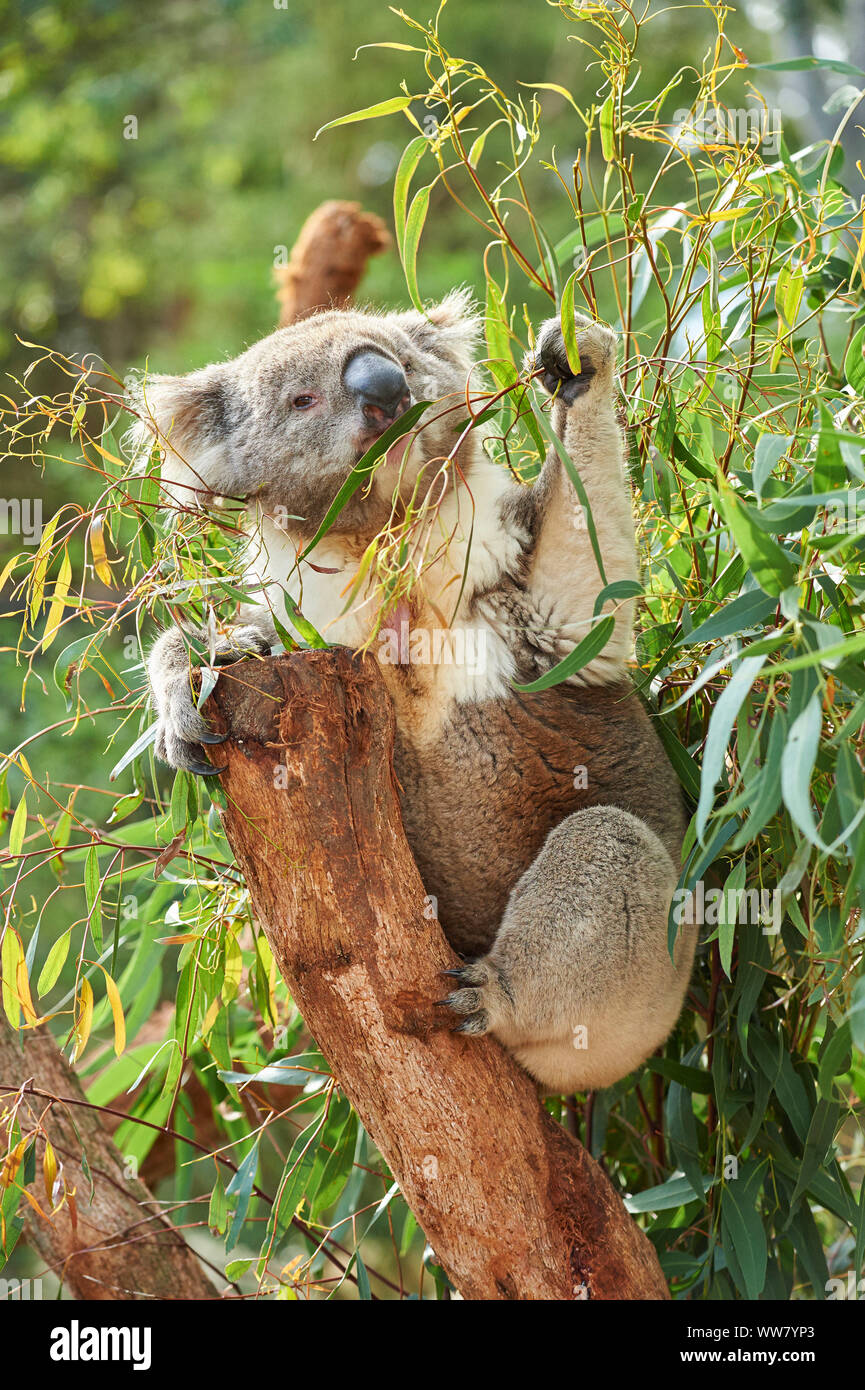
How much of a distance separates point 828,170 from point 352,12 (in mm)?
7286

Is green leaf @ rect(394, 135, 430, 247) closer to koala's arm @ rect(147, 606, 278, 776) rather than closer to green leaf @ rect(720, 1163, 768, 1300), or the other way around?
koala's arm @ rect(147, 606, 278, 776)

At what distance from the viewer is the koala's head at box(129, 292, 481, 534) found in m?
2.11

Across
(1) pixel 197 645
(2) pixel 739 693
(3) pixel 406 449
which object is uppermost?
(3) pixel 406 449

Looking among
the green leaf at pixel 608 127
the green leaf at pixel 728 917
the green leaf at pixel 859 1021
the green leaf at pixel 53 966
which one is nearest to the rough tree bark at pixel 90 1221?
the green leaf at pixel 53 966

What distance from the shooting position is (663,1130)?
248cm

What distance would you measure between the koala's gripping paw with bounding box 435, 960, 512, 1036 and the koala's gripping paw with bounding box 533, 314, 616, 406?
969 mm

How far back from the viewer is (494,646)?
221cm

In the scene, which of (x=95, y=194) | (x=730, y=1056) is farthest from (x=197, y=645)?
(x=95, y=194)

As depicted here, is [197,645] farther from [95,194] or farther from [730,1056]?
[95,194]

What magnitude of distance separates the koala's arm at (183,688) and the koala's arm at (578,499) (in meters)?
0.53

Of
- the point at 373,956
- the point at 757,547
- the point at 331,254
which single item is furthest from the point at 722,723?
the point at 331,254

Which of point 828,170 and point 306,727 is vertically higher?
point 828,170

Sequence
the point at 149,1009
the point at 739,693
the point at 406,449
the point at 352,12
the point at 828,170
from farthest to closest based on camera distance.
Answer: the point at 352,12 → the point at 149,1009 → the point at 828,170 → the point at 406,449 → the point at 739,693

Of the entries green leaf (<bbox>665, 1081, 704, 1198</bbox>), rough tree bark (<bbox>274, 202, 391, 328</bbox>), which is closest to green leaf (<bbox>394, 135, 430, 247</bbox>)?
green leaf (<bbox>665, 1081, 704, 1198</bbox>)
